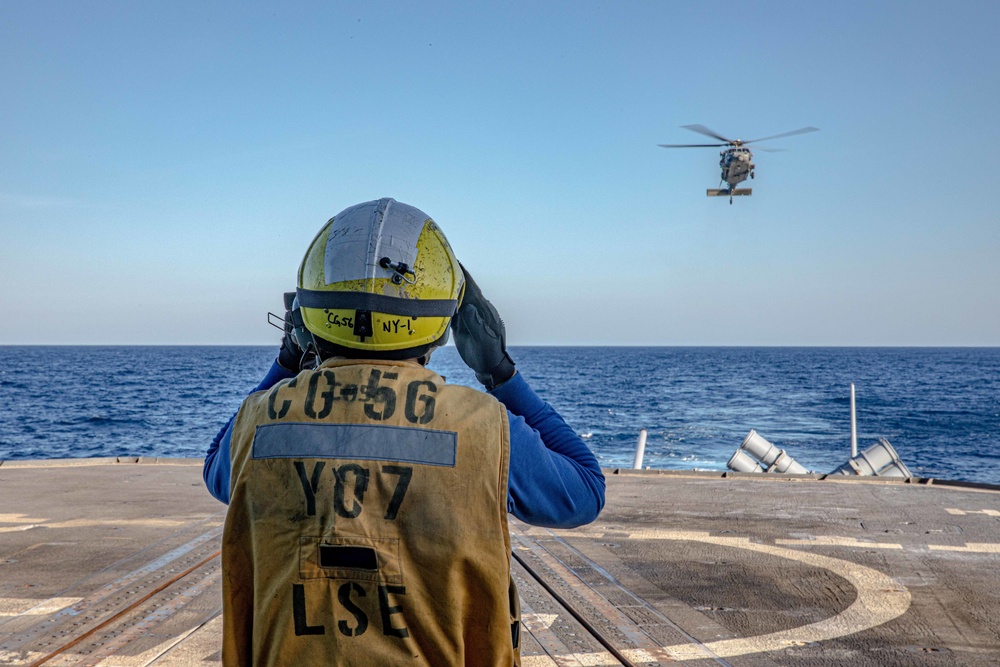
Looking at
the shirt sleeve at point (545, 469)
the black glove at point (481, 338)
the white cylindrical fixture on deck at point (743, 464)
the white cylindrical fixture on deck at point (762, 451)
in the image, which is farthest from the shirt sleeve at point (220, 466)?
the white cylindrical fixture on deck at point (762, 451)

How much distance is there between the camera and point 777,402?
59688 mm

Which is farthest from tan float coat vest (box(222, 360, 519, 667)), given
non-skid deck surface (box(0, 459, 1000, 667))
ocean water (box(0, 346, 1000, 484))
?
ocean water (box(0, 346, 1000, 484))

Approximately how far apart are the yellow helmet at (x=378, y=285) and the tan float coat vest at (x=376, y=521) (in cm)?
14

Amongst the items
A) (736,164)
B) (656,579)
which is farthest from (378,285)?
(736,164)

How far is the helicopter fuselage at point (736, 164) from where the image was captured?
32250 millimetres

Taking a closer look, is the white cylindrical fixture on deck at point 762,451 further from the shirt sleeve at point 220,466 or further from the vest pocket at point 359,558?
the vest pocket at point 359,558

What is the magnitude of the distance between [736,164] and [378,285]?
32.6 metres

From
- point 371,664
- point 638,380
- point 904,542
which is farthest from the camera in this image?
point 638,380

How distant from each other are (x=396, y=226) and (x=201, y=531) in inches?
273

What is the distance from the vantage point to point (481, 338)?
2225 mm

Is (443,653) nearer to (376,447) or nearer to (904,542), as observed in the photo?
(376,447)

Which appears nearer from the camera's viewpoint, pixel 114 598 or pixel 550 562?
pixel 114 598

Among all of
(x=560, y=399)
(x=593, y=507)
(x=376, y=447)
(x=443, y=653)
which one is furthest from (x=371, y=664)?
(x=560, y=399)

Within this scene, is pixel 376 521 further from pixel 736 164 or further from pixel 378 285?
pixel 736 164
